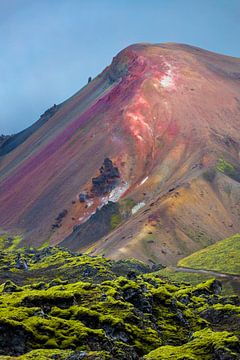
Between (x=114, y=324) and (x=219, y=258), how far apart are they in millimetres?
87916

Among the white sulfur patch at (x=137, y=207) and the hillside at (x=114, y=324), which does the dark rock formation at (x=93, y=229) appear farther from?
the hillside at (x=114, y=324)

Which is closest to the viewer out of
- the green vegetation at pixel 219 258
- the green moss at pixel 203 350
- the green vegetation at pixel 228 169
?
the green moss at pixel 203 350

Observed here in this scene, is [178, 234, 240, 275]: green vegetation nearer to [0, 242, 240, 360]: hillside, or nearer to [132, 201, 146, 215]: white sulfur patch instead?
[132, 201, 146, 215]: white sulfur patch

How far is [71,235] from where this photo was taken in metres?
191

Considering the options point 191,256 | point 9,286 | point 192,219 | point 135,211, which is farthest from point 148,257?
point 9,286

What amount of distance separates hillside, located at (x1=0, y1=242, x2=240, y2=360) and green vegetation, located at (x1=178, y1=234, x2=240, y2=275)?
55505mm

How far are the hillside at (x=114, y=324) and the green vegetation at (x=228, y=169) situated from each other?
12163cm

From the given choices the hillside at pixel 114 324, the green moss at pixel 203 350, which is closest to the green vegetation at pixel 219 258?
the hillside at pixel 114 324

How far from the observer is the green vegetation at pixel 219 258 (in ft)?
406

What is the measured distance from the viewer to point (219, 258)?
429 ft

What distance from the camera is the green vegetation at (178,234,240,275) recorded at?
124 metres

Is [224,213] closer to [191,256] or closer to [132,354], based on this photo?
[191,256]

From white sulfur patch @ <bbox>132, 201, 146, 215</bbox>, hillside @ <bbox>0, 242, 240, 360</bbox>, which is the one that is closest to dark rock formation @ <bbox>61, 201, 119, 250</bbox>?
white sulfur patch @ <bbox>132, 201, 146, 215</bbox>

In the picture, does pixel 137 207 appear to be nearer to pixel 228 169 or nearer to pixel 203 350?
pixel 228 169
